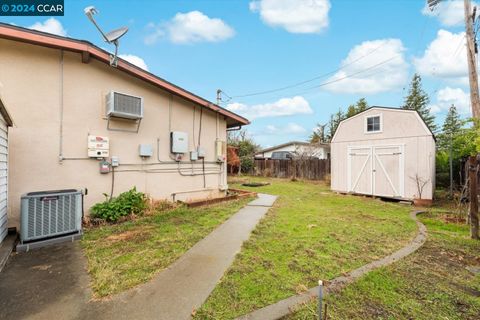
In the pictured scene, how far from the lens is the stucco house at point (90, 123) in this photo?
14.1 ft

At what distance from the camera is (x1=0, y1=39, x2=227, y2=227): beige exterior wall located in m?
4.28

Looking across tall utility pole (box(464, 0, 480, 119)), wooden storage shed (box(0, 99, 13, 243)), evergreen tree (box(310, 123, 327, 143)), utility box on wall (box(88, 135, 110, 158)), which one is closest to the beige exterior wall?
utility box on wall (box(88, 135, 110, 158))

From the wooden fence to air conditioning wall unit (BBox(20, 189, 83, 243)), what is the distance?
524 inches

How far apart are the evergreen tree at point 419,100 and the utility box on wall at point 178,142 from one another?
28547mm

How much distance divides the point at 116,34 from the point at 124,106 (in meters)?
1.49

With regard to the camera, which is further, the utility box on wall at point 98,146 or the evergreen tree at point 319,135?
the evergreen tree at point 319,135

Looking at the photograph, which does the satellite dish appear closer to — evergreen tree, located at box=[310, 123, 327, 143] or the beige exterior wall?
the beige exterior wall

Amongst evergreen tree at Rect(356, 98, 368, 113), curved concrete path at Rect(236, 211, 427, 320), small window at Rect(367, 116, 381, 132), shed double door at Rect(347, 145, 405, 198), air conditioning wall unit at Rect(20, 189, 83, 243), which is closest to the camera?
curved concrete path at Rect(236, 211, 427, 320)

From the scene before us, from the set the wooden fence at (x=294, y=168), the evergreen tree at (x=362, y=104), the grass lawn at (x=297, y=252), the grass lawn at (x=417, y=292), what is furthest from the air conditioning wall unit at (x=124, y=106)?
the evergreen tree at (x=362, y=104)

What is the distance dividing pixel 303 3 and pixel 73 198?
9.63 meters

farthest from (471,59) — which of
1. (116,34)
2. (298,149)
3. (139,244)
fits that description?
(298,149)

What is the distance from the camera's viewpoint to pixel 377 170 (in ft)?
29.7

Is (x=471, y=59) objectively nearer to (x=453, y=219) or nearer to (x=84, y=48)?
(x=453, y=219)

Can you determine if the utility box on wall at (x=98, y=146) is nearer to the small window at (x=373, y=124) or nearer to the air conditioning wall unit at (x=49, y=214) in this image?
the air conditioning wall unit at (x=49, y=214)
